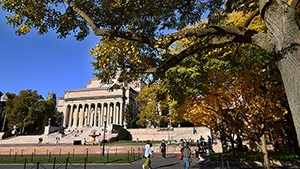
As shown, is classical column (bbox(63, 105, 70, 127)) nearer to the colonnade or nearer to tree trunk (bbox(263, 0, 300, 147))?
the colonnade

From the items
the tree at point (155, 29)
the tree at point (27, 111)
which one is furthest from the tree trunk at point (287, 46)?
the tree at point (27, 111)

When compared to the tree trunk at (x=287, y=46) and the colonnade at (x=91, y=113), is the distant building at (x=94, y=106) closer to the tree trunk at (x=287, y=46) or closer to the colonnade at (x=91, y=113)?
the colonnade at (x=91, y=113)

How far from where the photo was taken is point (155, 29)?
7.46 metres

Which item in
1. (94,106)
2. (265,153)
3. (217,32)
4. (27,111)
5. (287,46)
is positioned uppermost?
(94,106)

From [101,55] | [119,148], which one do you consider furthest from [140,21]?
[119,148]

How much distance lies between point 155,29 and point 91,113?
78254 millimetres

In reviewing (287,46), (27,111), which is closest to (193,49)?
(287,46)

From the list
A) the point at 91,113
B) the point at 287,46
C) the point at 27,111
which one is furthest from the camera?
the point at 91,113

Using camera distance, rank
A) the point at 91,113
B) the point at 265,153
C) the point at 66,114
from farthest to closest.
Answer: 1. the point at 66,114
2. the point at 91,113
3. the point at 265,153

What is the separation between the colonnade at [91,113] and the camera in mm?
79500

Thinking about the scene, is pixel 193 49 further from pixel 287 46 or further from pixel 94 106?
pixel 94 106

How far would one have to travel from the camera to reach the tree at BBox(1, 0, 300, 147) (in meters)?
4.31

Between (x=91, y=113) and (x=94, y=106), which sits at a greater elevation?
(x=94, y=106)

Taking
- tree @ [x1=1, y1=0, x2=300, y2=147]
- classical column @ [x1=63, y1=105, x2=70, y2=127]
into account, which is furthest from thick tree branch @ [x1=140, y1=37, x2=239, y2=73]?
classical column @ [x1=63, y1=105, x2=70, y2=127]
